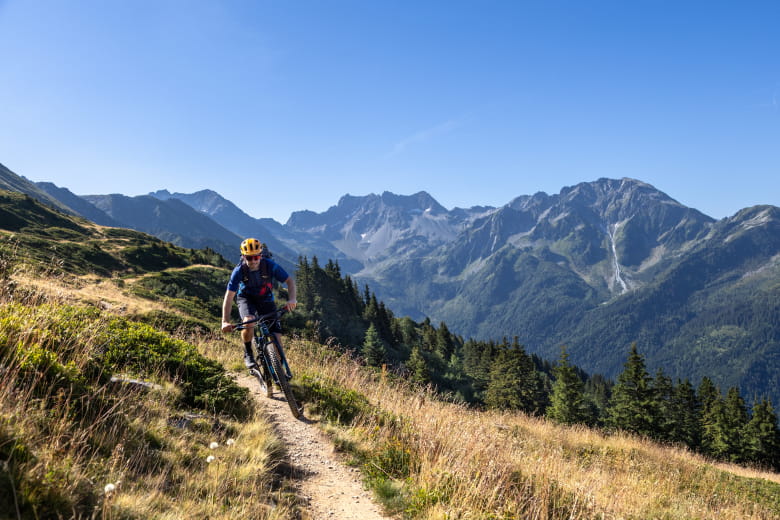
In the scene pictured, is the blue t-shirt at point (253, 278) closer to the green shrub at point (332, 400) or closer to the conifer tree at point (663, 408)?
the green shrub at point (332, 400)

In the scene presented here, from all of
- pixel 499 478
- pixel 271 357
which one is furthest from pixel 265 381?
pixel 499 478

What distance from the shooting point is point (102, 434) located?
385 centimetres

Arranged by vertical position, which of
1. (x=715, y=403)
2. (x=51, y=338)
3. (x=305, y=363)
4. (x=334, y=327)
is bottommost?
(x=334, y=327)

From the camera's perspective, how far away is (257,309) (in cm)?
798

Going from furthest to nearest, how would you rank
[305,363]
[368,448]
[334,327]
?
[334,327] < [305,363] < [368,448]

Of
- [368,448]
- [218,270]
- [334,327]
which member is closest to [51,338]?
[368,448]

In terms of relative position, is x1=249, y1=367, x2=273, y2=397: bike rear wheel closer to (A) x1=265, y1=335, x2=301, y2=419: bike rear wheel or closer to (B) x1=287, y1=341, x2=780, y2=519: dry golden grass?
(A) x1=265, y1=335, x2=301, y2=419: bike rear wheel

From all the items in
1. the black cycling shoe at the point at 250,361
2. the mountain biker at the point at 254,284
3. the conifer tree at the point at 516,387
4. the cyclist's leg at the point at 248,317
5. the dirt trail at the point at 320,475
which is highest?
the mountain biker at the point at 254,284

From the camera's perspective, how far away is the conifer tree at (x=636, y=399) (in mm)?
38938

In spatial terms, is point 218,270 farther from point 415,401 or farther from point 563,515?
point 563,515

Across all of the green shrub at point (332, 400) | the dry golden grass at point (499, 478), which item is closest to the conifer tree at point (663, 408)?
the dry golden grass at point (499, 478)

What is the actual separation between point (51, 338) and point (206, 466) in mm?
2807

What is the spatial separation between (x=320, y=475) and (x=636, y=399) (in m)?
46.2

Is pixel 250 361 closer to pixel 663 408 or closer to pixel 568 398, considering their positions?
pixel 568 398
